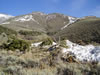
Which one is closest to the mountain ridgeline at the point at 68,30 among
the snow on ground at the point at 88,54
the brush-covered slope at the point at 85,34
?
the brush-covered slope at the point at 85,34

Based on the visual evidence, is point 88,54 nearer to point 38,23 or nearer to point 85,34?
point 85,34

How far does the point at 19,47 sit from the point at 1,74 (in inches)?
222

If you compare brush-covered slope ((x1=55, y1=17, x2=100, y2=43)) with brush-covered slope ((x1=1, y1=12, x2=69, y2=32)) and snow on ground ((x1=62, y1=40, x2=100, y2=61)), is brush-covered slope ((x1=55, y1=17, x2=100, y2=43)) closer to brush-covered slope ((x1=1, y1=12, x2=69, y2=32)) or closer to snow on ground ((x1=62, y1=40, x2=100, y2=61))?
Answer: snow on ground ((x1=62, y1=40, x2=100, y2=61))

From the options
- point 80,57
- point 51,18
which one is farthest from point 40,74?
point 51,18

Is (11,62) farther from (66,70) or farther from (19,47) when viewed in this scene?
(19,47)

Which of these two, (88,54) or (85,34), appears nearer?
(88,54)

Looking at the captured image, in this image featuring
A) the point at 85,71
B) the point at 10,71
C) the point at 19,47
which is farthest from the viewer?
the point at 19,47

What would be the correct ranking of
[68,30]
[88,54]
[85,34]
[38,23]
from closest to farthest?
[88,54] → [85,34] → [68,30] → [38,23]

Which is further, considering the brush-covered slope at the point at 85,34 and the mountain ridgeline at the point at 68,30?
the mountain ridgeline at the point at 68,30

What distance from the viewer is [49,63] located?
4516mm

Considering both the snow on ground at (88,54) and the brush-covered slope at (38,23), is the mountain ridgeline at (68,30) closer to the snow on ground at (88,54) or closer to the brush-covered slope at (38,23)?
the brush-covered slope at (38,23)

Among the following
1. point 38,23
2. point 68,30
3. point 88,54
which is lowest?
point 88,54

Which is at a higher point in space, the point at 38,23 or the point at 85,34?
the point at 38,23

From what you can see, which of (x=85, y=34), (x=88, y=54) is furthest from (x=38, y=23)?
(x=88, y=54)
